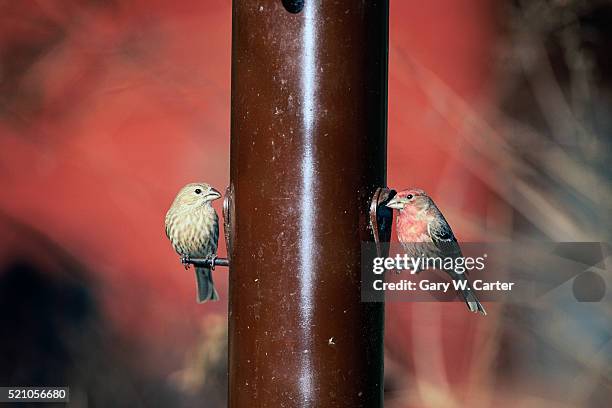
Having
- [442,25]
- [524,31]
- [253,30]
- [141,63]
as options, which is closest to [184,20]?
[141,63]

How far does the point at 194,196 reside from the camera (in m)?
2.01

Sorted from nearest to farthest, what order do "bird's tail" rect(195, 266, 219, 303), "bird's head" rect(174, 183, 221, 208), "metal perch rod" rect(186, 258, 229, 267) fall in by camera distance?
1. "metal perch rod" rect(186, 258, 229, 267)
2. "bird's head" rect(174, 183, 221, 208)
3. "bird's tail" rect(195, 266, 219, 303)

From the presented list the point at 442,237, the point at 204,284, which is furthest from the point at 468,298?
the point at 204,284

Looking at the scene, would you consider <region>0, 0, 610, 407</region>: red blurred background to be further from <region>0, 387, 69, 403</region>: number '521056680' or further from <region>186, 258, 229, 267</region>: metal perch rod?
<region>186, 258, 229, 267</region>: metal perch rod

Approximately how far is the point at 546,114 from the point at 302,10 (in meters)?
1.81

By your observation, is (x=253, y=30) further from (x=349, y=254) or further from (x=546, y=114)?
(x=546, y=114)

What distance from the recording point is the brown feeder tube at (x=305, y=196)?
1.63 m

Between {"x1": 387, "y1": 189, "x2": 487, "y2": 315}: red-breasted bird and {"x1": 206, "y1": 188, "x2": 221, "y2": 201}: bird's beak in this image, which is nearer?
{"x1": 387, "y1": 189, "x2": 487, "y2": 315}: red-breasted bird

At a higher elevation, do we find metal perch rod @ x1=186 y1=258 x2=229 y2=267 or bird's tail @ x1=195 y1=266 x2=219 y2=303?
metal perch rod @ x1=186 y1=258 x2=229 y2=267

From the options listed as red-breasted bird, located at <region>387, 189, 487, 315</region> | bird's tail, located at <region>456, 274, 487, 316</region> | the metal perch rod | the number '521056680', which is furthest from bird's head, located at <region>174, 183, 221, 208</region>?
the number '521056680'

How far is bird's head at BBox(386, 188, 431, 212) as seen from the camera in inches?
69.1

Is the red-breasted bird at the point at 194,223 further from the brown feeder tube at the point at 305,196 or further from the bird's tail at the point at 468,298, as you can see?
the bird's tail at the point at 468,298

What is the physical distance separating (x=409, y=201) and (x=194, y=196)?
0.51 meters

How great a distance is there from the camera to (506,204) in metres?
3.19
